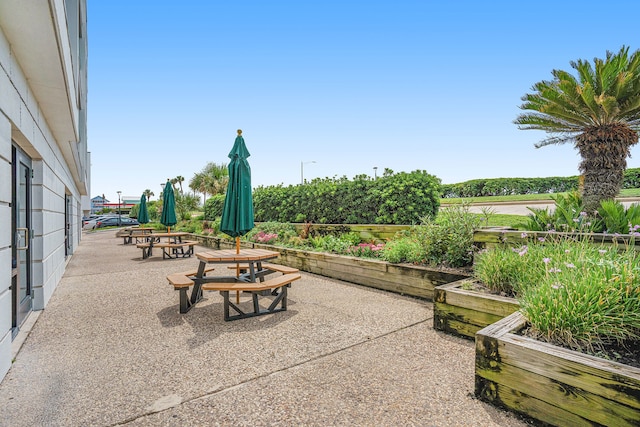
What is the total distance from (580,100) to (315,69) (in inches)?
329

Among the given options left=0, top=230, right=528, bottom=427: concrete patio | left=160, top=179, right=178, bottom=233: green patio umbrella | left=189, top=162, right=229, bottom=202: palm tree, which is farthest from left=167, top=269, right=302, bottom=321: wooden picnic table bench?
left=189, top=162, right=229, bottom=202: palm tree

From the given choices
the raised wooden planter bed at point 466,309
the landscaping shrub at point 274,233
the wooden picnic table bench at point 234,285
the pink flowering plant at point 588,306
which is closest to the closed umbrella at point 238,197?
the wooden picnic table bench at point 234,285

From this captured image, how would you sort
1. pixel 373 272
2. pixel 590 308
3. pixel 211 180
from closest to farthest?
pixel 590 308 < pixel 373 272 < pixel 211 180

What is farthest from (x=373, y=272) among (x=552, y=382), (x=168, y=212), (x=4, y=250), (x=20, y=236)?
(x=168, y=212)

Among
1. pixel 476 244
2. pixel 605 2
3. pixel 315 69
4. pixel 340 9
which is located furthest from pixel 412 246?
pixel 315 69

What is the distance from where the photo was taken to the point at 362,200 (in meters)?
9.23

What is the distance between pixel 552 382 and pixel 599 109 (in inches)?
310

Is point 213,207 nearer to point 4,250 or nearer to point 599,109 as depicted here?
point 4,250

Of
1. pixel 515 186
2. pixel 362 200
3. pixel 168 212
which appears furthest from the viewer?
pixel 515 186

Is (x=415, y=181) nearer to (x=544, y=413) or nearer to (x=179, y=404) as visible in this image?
(x=544, y=413)

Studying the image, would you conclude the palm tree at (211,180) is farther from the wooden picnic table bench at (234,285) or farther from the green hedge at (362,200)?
the wooden picnic table bench at (234,285)

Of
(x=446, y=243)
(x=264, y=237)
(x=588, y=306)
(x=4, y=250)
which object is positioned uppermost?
(x=4, y=250)

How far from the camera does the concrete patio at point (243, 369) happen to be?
222 centimetres

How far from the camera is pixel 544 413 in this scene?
2076 mm
